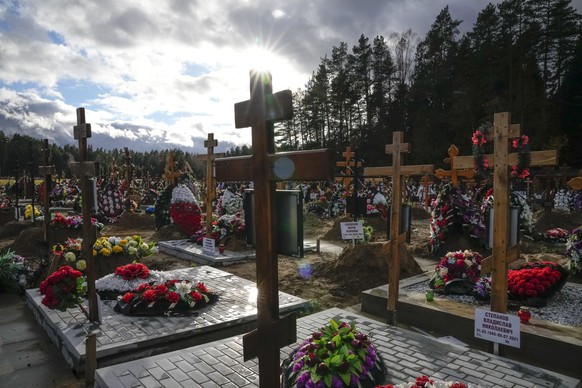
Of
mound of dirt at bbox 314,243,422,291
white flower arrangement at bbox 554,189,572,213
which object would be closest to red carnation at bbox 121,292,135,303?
mound of dirt at bbox 314,243,422,291

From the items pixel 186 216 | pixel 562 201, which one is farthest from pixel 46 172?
pixel 562 201

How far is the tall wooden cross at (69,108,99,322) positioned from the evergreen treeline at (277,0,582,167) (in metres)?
30.3

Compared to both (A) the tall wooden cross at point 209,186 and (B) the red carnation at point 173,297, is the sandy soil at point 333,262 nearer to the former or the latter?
(A) the tall wooden cross at point 209,186

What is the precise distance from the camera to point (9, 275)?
9.06 m

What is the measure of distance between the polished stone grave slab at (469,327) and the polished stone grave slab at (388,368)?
2.43 feet

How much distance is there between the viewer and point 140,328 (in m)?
6.23

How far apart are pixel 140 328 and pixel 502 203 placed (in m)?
5.60

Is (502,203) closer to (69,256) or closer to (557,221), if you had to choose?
(69,256)

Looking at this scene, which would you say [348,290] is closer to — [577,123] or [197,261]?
[197,261]

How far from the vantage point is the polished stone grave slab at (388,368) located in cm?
465

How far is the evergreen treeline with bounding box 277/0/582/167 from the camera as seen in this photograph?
37.9 m

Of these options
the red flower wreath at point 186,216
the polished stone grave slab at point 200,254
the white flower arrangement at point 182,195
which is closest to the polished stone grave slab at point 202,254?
the polished stone grave slab at point 200,254

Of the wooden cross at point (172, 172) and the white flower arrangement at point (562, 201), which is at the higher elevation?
the wooden cross at point (172, 172)

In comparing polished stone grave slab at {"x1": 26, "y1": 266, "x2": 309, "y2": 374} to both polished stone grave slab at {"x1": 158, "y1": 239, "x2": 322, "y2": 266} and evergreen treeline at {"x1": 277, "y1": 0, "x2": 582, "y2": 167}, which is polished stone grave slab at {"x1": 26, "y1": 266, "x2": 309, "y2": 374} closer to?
polished stone grave slab at {"x1": 158, "y1": 239, "x2": 322, "y2": 266}
